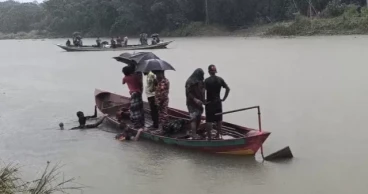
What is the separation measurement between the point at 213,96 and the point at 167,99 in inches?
69.8

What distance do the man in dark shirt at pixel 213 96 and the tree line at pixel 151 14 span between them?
37027 mm

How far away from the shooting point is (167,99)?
30.5 feet

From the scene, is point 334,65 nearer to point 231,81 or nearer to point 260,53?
point 231,81

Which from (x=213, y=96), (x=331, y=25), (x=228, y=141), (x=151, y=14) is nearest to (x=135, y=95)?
(x=213, y=96)

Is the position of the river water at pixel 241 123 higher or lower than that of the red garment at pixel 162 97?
lower

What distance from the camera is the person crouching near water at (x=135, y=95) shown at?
9.30 metres

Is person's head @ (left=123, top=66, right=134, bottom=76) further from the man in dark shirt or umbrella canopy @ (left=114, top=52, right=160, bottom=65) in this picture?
the man in dark shirt

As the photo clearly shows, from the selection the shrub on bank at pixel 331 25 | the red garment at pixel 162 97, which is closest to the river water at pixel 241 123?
the red garment at pixel 162 97

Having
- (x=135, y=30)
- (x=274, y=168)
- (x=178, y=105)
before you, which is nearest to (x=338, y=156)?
(x=274, y=168)

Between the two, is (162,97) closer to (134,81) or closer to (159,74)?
(159,74)

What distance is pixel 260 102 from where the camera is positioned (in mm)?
13070

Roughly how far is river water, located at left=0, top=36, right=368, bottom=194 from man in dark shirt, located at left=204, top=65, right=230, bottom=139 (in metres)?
0.72

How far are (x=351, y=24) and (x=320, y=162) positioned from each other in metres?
28.6

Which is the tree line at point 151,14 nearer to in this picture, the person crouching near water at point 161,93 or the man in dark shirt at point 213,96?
the person crouching near water at point 161,93
